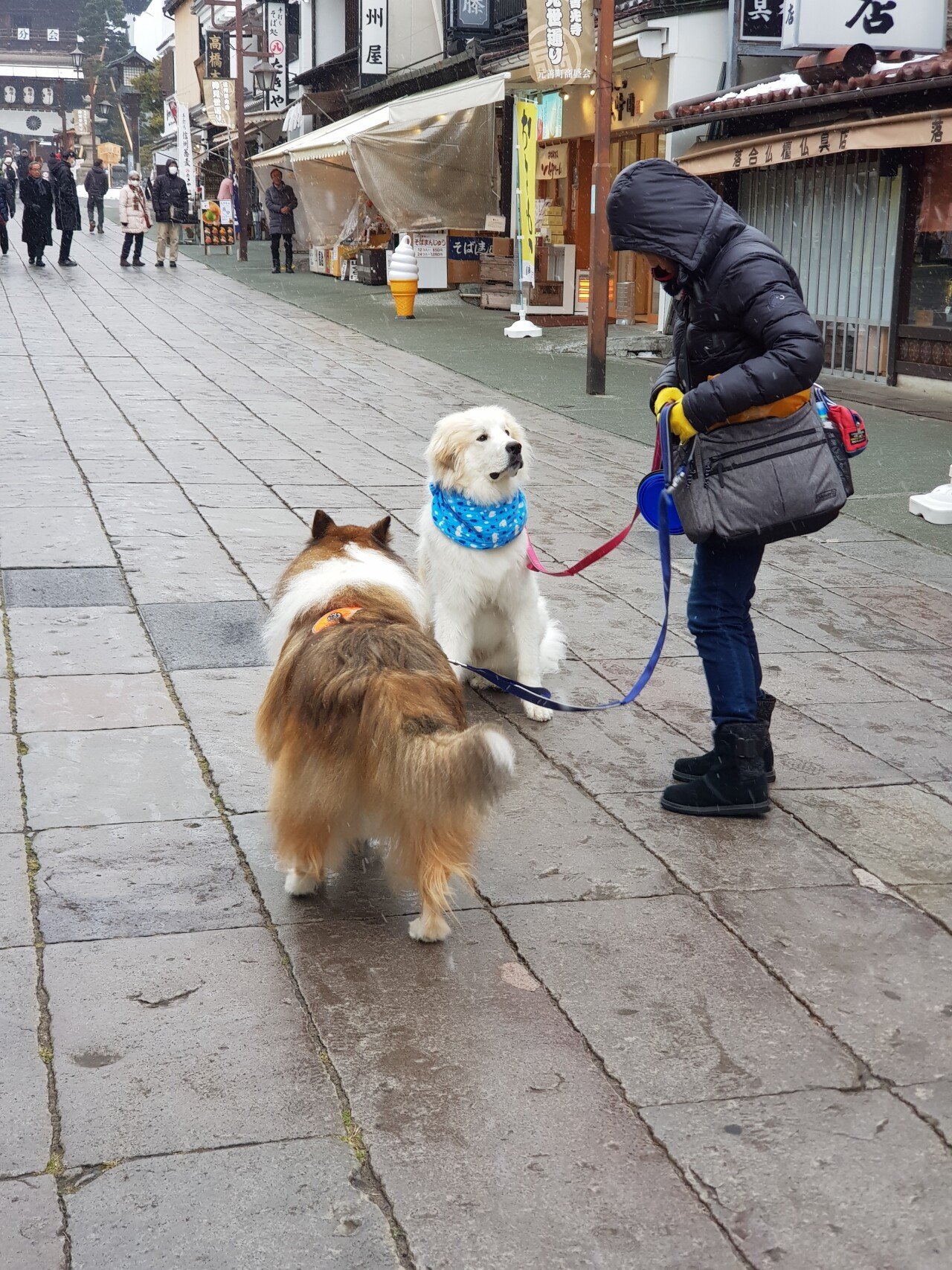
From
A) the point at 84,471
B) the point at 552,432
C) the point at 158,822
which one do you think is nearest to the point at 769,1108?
the point at 158,822

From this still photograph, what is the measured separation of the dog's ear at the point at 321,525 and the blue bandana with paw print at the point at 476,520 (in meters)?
0.88

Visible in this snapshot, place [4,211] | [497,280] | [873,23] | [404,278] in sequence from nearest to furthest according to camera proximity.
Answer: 1. [873,23]
2. [404,278]
3. [497,280]
4. [4,211]

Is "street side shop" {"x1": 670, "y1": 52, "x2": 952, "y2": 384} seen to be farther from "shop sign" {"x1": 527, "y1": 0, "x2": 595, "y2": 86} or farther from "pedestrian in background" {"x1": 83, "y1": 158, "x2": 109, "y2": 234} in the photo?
"pedestrian in background" {"x1": 83, "y1": 158, "x2": 109, "y2": 234}

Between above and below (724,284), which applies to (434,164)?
above

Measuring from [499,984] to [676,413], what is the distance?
166cm

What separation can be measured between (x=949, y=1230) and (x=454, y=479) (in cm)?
302

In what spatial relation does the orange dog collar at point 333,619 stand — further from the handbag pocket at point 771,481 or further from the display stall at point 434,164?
the display stall at point 434,164

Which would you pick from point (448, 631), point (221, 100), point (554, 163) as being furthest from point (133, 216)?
point (448, 631)

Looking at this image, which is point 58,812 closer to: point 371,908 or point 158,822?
point 158,822

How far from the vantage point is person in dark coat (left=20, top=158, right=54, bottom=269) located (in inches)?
896

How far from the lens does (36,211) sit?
23766 millimetres

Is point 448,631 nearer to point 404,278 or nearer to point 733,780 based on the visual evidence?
point 733,780

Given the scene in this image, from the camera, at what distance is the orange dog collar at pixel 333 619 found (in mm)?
3365

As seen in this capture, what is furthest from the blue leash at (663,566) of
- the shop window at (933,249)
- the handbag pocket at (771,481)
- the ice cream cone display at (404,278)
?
the ice cream cone display at (404,278)
